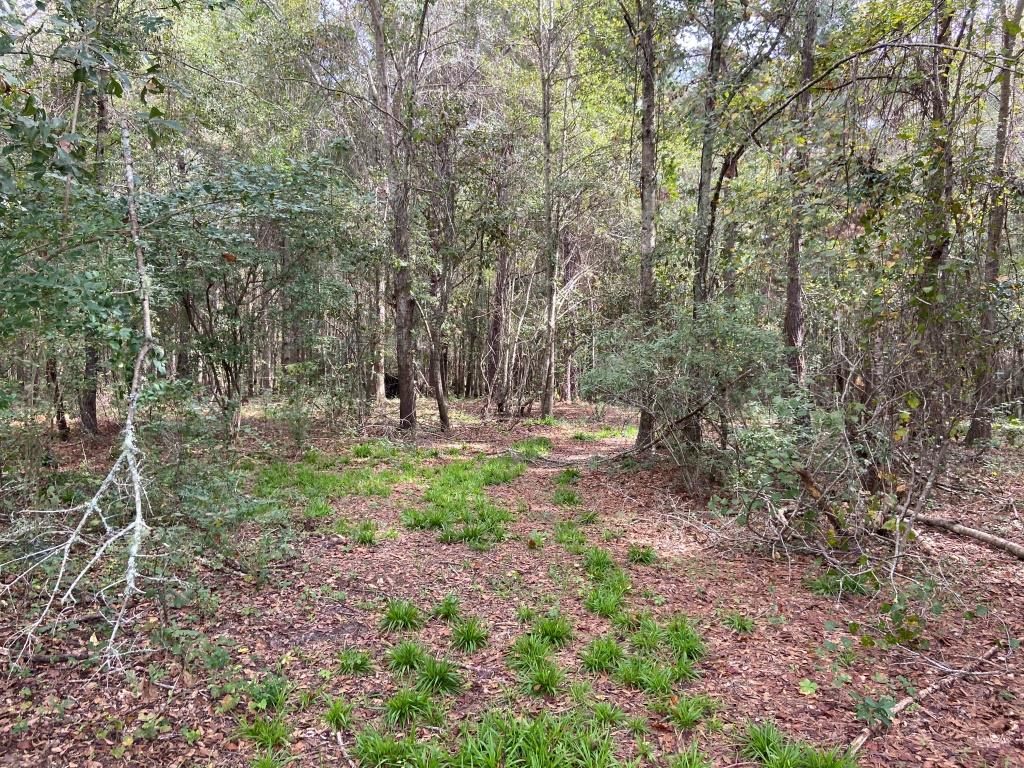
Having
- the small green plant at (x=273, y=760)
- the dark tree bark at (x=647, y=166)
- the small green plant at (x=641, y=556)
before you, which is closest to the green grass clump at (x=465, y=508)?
the small green plant at (x=641, y=556)

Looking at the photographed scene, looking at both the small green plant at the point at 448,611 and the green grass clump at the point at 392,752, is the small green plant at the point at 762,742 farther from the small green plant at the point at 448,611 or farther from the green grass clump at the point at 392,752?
the small green plant at the point at 448,611

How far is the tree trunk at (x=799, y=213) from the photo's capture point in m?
4.46

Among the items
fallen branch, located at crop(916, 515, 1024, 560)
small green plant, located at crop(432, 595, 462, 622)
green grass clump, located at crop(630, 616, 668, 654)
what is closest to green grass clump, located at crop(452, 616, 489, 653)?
small green plant, located at crop(432, 595, 462, 622)

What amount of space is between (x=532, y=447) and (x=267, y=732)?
6.95 m

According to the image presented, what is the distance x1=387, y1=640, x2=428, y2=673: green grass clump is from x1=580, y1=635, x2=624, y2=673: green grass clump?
1032 mm

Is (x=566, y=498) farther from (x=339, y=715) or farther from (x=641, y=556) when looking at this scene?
(x=339, y=715)

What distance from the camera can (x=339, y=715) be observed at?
Answer: 2.86 metres

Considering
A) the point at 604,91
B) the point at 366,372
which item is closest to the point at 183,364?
the point at 366,372

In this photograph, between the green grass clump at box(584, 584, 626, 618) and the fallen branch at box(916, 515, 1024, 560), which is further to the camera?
the fallen branch at box(916, 515, 1024, 560)

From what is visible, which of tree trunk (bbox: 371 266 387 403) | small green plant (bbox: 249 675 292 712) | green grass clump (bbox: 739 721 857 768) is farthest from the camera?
tree trunk (bbox: 371 266 387 403)

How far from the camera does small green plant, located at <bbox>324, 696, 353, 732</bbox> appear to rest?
282 cm

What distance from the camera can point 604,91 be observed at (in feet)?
38.9

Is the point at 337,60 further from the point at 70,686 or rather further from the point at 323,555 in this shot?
the point at 70,686

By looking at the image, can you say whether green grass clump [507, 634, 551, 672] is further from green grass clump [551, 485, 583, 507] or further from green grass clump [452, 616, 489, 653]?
green grass clump [551, 485, 583, 507]
